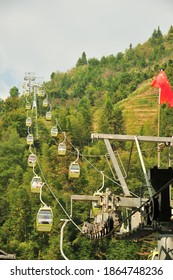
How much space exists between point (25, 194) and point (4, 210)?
2.38m

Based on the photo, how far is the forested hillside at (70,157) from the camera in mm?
39438

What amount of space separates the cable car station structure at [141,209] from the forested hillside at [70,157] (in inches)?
170

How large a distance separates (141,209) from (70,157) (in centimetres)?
4140

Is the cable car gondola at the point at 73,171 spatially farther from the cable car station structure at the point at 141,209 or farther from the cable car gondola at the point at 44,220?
the cable car station structure at the point at 141,209

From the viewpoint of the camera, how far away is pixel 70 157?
162ft

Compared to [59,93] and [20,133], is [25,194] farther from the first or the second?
[59,93]

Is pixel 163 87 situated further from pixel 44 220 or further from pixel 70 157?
pixel 70 157

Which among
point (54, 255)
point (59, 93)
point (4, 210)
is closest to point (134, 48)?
point (59, 93)

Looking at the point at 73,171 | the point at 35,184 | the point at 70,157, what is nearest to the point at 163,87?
the point at 73,171

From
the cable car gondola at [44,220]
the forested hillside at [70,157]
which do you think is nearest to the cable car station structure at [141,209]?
the cable car gondola at [44,220]

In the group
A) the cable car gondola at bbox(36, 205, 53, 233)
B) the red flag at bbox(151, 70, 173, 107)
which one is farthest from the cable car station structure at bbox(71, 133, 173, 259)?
the red flag at bbox(151, 70, 173, 107)

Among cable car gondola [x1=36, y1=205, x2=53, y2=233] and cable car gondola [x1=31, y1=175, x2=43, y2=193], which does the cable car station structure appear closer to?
cable car gondola [x1=36, y1=205, x2=53, y2=233]

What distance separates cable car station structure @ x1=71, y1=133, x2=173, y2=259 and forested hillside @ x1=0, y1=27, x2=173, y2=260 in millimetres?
4321

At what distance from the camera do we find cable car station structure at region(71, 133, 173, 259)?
6410mm
